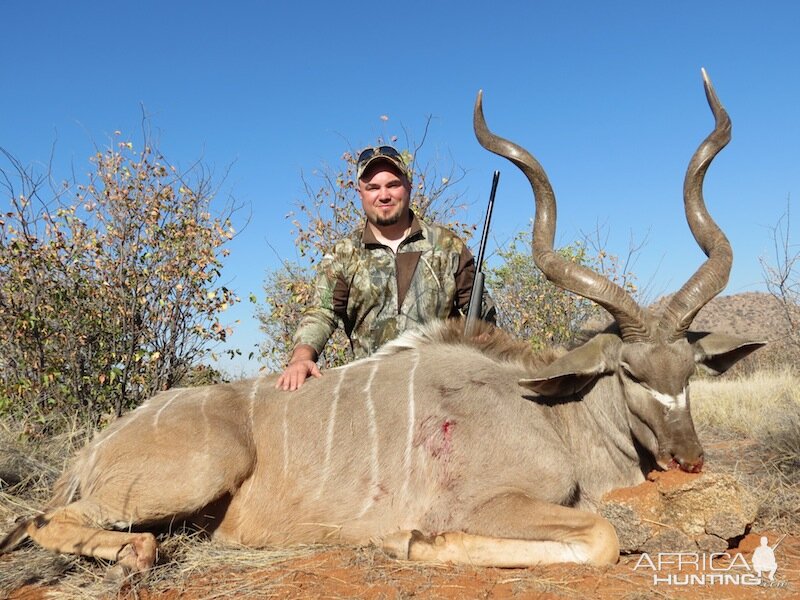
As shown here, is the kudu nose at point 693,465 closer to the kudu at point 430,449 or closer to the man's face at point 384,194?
the kudu at point 430,449

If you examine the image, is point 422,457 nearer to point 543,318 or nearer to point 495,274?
point 543,318

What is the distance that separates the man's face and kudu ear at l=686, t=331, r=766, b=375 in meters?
1.82

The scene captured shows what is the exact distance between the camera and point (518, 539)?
101 inches

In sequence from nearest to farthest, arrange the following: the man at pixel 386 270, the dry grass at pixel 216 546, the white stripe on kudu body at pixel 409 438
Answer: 1. the dry grass at pixel 216 546
2. the white stripe on kudu body at pixel 409 438
3. the man at pixel 386 270

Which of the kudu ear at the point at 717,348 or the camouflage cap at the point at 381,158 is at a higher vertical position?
the camouflage cap at the point at 381,158

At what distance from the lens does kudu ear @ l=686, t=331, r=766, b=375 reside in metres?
2.90

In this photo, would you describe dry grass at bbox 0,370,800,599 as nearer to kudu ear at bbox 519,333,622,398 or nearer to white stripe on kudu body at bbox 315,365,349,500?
white stripe on kudu body at bbox 315,365,349,500

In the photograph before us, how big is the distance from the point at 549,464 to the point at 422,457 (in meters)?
0.51

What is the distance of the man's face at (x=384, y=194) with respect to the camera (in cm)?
410

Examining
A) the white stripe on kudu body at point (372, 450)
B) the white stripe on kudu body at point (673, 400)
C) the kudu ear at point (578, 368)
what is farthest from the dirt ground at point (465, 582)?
the kudu ear at point (578, 368)

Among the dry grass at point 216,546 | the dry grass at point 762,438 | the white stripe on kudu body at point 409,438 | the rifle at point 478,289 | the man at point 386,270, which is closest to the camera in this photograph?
the dry grass at point 216,546

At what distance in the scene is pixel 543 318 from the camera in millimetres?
7168

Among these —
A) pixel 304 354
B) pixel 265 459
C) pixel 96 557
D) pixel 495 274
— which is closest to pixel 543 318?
pixel 495 274

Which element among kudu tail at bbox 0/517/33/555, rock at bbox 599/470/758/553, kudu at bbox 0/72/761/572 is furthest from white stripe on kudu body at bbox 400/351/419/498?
kudu tail at bbox 0/517/33/555
